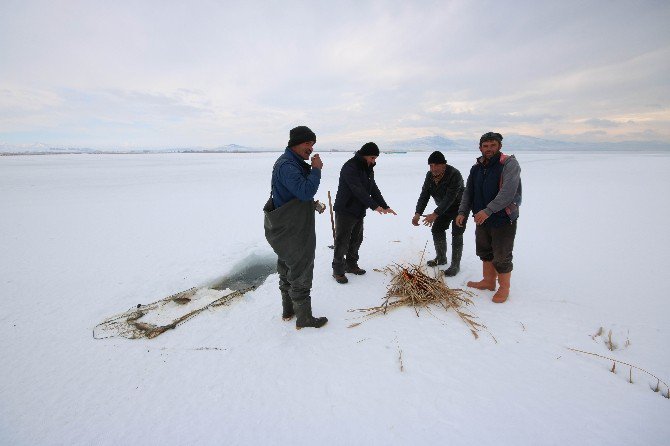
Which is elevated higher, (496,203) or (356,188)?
(356,188)

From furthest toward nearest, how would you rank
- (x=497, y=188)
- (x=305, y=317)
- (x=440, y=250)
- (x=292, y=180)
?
(x=440, y=250) → (x=497, y=188) → (x=305, y=317) → (x=292, y=180)

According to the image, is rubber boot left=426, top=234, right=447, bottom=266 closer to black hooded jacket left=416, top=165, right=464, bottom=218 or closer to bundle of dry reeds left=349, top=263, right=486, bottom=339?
black hooded jacket left=416, top=165, right=464, bottom=218

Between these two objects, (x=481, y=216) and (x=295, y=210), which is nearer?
(x=295, y=210)

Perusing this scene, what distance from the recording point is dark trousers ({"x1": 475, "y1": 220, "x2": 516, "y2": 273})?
3.48 meters

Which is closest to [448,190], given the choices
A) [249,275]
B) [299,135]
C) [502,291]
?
[502,291]

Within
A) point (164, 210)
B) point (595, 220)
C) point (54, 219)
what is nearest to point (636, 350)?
point (595, 220)

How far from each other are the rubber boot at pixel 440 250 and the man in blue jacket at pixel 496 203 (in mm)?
903

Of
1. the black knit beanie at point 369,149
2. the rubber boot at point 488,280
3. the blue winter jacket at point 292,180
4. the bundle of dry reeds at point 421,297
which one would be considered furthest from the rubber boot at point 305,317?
the rubber boot at point 488,280

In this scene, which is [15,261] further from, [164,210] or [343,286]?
[343,286]

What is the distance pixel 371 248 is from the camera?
6.02 meters

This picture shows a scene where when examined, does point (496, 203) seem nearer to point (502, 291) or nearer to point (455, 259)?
point (502, 291)

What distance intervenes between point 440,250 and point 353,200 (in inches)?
69.3

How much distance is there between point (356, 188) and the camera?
4039 millimetres

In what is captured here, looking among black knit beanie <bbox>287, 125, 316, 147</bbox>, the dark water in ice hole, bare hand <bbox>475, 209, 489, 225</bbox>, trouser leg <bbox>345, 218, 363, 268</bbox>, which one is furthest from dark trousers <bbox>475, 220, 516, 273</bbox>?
the dark water in ice hole
